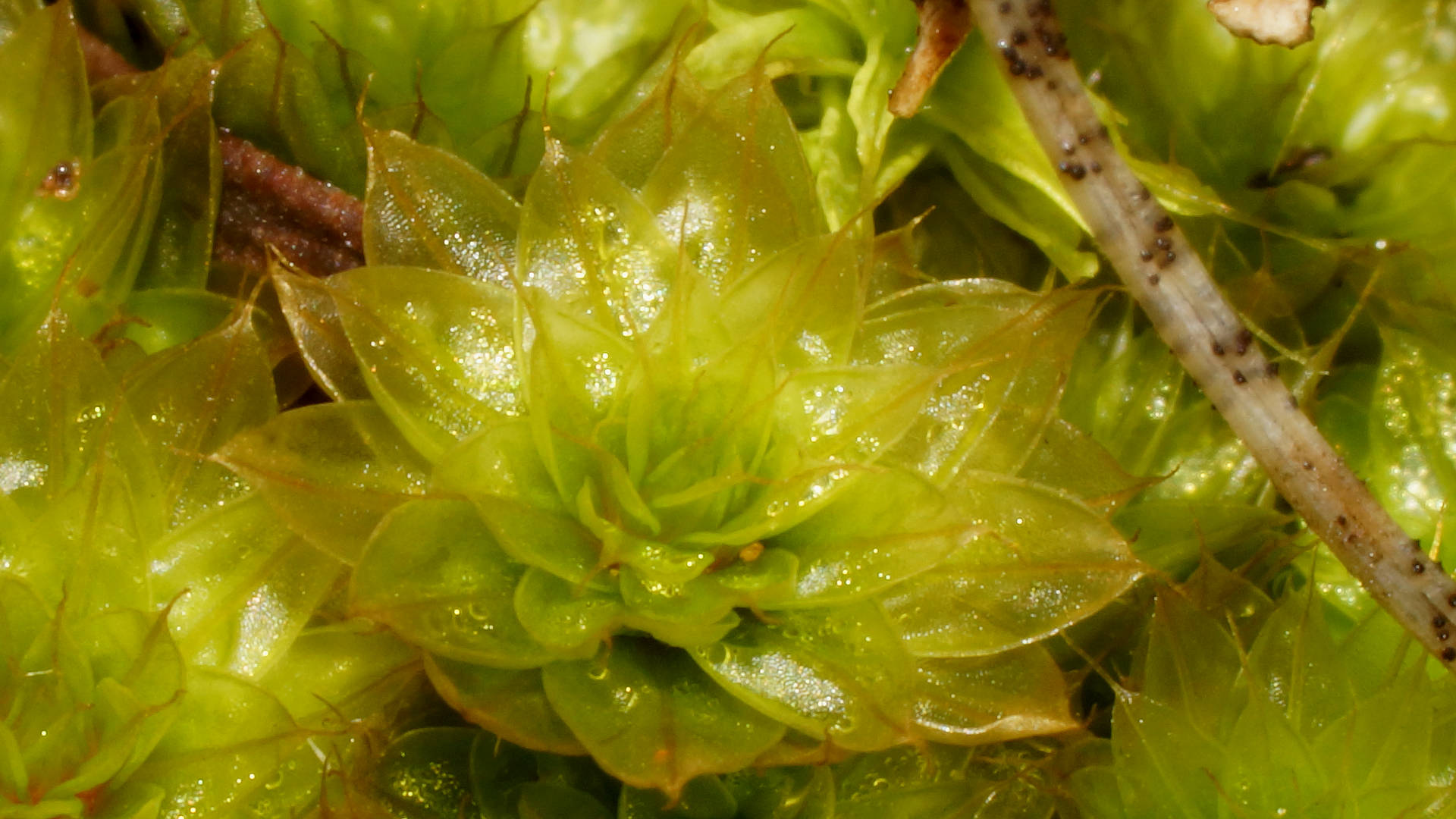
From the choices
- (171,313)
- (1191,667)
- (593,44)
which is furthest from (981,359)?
(171,313)

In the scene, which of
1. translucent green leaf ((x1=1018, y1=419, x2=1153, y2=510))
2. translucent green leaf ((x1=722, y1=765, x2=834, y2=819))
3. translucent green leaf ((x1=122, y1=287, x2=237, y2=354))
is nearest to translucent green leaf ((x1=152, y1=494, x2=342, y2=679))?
translucent green leaf ((x1=122, y1=287, x2=237, y2=354))

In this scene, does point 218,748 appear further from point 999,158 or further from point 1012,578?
point 999,158

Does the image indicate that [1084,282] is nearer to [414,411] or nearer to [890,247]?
[890,247]

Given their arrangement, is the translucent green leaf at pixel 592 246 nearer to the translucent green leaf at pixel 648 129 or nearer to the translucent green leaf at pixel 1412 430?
the translucent green leaf at pixel 648 129

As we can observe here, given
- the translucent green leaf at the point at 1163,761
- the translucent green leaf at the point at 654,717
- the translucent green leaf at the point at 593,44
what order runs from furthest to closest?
the translucent green leaf at the point at 593,44 → the translucent green leaf at the point at 1163,761 → the translucent green leaf at the point at 654,717

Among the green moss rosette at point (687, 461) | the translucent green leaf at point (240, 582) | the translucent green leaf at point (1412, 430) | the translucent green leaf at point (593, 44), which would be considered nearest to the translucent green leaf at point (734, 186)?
the green moss rosette at point (687, 461)

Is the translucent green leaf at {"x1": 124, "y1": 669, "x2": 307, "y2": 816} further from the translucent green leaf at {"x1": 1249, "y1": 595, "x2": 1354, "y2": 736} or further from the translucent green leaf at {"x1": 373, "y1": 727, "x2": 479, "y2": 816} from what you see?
the translucent green leaf at {"x1": 1249, "y1": 595, "x2": 1354, "y2": 736}

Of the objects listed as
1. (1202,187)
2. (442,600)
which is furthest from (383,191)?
(1202,187)
